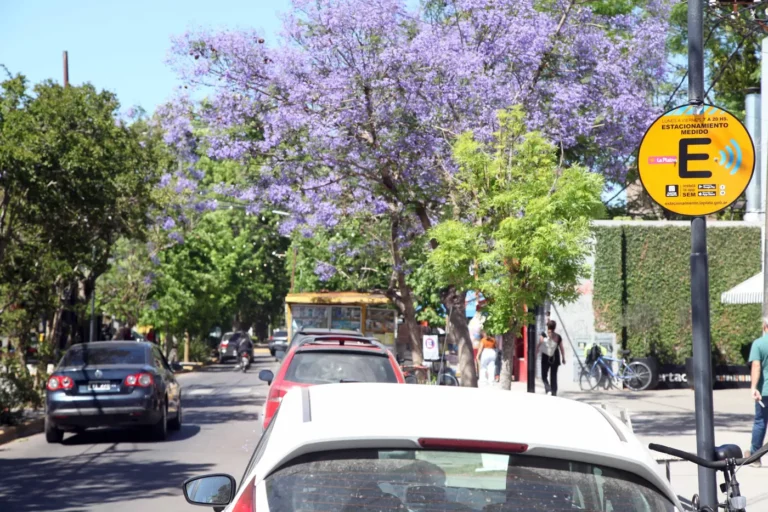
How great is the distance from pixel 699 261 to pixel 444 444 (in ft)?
18.0

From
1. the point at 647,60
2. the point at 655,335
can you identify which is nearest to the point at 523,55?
the point at 647,60

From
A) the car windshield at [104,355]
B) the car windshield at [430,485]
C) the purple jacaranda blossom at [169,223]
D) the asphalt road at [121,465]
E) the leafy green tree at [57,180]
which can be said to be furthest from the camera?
the purple jacaranda blossom at [169,223]

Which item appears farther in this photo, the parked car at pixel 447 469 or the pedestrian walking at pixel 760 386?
the pedestrian walking at pixel 760 386

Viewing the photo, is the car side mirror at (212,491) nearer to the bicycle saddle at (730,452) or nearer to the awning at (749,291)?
the bicycle saddle at (730,452)

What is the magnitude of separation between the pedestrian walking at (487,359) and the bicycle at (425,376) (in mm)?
1692

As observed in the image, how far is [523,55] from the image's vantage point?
1862 centimetres

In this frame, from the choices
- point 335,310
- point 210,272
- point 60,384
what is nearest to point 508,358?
point 60,384

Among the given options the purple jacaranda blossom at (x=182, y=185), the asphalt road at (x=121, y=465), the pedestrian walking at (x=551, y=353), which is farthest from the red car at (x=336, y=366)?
the purple jacaranda blossom at (x=182, y=185)

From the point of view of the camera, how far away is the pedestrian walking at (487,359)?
99.9 ft

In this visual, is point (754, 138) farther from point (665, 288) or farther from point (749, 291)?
point (749, 291)

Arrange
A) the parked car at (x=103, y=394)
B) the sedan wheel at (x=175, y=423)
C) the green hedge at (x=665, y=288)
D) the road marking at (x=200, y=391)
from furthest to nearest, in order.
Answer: the green hedge at (x=665, y=288), the road marking at (x=200, y=391), the sedan wheel at (x=175, y=423), the parked car at (x=103, y=394)

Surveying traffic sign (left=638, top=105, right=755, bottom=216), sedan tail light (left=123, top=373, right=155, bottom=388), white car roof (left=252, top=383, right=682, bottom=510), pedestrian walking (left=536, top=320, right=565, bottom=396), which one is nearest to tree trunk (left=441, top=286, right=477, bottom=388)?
pedestrian walking (left=536, top=320, right=565, bottom=396)

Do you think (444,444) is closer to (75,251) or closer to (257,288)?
(75,251)

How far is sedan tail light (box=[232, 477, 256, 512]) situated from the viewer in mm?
3588
